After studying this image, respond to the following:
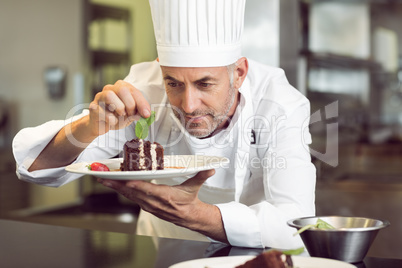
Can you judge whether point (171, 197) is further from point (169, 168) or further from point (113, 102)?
point (113, 102)

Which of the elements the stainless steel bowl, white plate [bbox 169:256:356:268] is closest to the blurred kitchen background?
the stainless steel bowl

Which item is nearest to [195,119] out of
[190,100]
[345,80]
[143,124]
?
[190,100]

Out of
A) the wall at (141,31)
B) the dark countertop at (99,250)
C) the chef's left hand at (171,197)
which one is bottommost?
the dark countertop at (99,250)

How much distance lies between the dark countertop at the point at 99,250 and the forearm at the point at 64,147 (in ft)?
1.05

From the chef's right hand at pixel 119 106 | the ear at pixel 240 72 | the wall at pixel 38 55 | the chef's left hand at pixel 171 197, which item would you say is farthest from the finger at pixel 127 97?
the wall at pixel 38 55

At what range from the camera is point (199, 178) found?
146cm

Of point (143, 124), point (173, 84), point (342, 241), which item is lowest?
point (342, 241)

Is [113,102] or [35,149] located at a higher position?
[113,102]

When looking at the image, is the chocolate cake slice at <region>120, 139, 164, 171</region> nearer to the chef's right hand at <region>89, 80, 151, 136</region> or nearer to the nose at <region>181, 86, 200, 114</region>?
the chef's right hand at <region>89, 80, 151, 136</region>

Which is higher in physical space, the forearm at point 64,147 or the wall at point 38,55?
the wall at point 38,55

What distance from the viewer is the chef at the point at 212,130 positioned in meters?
1.62

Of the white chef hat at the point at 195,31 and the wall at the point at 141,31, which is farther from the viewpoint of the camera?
the wall at the point at 141,31

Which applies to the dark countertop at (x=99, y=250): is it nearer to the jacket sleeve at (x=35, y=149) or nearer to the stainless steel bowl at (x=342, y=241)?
the stainless steel bowl at (x=342, y=241)

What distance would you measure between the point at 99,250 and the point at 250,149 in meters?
0.83
